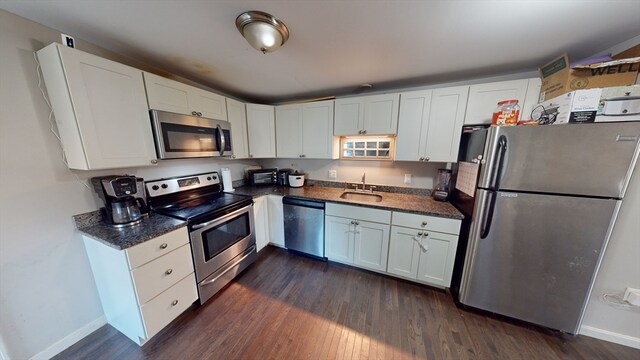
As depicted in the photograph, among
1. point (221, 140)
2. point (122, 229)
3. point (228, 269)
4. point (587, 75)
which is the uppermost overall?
point (587, 75)

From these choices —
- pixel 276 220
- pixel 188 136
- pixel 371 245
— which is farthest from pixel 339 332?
pixel 188 136

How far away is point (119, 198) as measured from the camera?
140 centimetres

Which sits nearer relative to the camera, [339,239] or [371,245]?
[371,245]

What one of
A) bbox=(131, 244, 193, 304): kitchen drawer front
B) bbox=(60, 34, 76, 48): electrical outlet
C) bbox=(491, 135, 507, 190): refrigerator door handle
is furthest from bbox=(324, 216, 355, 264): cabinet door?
bbox=(60, 34, 76, 48): electrical outlet

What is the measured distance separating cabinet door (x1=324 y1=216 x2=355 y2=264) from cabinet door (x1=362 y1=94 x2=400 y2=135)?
3.62 ft

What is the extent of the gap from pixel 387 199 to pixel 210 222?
6.10ft

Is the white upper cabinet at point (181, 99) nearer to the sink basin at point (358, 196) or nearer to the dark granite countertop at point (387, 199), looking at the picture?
the dark granite countertop at point (387, 199)

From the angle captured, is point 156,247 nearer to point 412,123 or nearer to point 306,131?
point 306,131

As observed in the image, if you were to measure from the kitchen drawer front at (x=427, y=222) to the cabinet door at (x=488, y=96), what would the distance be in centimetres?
100

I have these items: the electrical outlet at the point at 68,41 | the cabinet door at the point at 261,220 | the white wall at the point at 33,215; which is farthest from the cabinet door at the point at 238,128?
the electrical outlet at the point at 68,41

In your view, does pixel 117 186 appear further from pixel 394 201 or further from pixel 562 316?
pixel 562 316

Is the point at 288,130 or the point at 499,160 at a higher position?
the point at 288,130

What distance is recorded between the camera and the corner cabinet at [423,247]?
1.78m

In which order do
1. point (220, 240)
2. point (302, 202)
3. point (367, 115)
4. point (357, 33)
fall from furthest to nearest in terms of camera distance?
point (302, 202)
point (367, 115)
point (220, 240)
point (357, 33)
